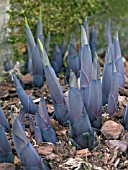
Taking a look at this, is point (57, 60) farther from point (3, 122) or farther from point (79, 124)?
point (79, 124)

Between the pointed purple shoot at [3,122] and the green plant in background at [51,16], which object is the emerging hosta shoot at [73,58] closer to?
the green plant in background at [51,16]

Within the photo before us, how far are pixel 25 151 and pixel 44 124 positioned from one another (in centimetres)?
20

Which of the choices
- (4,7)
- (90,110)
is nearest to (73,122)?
(90,110)

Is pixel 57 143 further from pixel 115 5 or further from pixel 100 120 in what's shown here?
pixel 115 5

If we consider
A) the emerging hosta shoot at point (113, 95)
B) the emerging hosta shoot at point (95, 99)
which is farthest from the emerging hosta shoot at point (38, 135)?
the emerging hosta shoot at point (113, 95)

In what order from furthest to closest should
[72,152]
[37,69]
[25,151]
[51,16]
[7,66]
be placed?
[51,16], [7,66], [37,69], [72,152], [25,151]

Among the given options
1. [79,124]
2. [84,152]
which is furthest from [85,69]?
[84,152]

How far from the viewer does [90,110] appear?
1635 millimetres

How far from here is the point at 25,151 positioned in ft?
4.66

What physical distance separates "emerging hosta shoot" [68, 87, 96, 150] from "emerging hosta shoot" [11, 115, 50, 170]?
173mm

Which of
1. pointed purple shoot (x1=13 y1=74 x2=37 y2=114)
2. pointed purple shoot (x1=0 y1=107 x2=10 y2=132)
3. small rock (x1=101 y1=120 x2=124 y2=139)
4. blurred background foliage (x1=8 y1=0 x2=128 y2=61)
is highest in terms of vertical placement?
blurred background foliage (x1=8 y1=0 x2=128 y2=61)

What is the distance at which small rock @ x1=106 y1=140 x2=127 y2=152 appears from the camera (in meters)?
1.53

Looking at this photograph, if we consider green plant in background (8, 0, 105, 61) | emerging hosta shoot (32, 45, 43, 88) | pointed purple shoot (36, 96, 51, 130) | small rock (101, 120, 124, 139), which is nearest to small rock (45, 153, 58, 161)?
pointed purple shoot (36, 96, 51, 130)

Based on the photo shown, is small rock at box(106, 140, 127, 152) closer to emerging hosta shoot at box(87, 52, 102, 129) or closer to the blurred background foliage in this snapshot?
emerging hosta shoot at box(87, 52, 102, 129)
